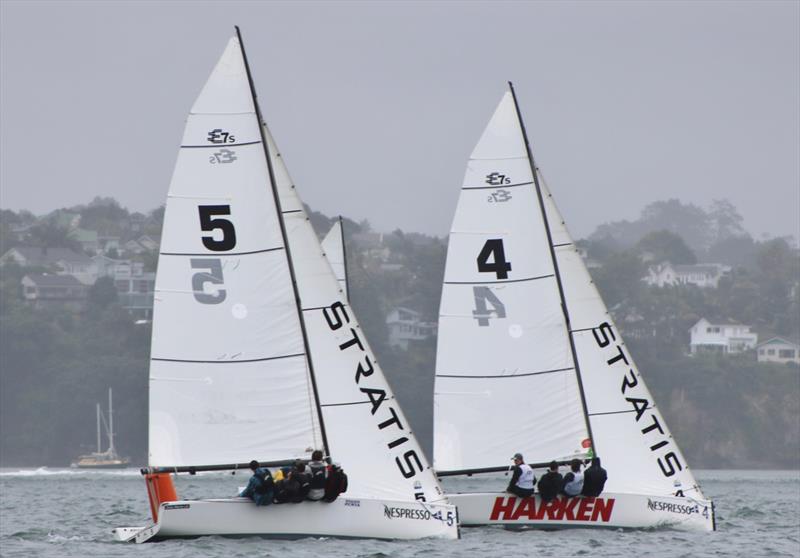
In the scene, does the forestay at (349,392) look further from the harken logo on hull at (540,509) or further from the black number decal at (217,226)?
the harken logo on hull at (540,509)

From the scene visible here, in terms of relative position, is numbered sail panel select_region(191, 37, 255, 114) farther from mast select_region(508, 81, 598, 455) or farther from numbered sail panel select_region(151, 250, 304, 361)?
mast select_region(508, 81, 598, 455)

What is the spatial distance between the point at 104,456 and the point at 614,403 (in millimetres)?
73327

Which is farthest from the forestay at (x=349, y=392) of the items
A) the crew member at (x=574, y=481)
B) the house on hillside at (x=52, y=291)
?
the house on hillside at (x=52, y=291)

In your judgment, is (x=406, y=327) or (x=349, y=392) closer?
(x=349, y=392)

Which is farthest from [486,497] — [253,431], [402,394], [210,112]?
[402,394]

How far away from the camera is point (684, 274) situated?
17250cm

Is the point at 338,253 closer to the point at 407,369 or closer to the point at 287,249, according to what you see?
the point at 287,249

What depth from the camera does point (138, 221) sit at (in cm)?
17625

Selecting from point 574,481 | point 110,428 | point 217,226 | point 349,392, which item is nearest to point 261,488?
point 349,392

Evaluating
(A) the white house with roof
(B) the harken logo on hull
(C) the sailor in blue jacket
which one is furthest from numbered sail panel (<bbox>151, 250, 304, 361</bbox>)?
(A) the white house with roof

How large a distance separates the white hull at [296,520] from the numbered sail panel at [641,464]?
5380 millimetres

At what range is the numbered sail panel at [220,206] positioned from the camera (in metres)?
26.0

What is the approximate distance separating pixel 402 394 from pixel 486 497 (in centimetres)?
7917

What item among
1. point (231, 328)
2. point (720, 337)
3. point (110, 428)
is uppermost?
point (720, 337)
